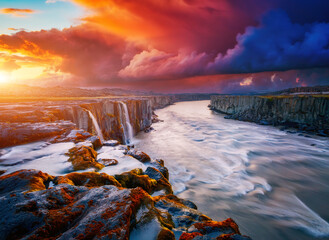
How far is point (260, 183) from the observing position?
11.2 meters

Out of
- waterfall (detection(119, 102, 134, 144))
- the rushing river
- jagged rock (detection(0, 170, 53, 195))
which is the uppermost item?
jagged rock (detection(0, 170, 53, 195))

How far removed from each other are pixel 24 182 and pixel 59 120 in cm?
942

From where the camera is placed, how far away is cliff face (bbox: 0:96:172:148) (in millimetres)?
8759

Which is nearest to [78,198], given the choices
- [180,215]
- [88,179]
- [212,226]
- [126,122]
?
[88,179]

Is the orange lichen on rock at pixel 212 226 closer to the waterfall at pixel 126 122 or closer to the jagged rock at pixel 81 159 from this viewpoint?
the jagged rock at pixel 81 159

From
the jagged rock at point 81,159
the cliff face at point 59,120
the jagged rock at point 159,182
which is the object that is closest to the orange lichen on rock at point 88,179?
the jagged rock at point 81,159

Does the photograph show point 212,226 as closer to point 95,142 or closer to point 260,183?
point 95,142

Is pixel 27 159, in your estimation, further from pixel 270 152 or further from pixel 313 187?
pixel 270 152

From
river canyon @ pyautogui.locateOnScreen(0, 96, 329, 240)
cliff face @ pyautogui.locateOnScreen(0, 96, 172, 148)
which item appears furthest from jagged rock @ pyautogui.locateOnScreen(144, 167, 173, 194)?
cliff face @ pyautogui.locateOnScreen(0, 96, 172, 148)

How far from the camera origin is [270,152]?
18484mm

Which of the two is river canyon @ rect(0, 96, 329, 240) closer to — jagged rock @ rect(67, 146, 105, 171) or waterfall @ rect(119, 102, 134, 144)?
jagged rock @ rect(67, 146, 105, 171)

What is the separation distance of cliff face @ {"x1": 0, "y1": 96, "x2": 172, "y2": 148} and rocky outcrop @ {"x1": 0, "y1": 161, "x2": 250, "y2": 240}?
5.41 metres

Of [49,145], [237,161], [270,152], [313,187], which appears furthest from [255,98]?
[49,145]

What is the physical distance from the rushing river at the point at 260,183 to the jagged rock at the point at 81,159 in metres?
5.73
